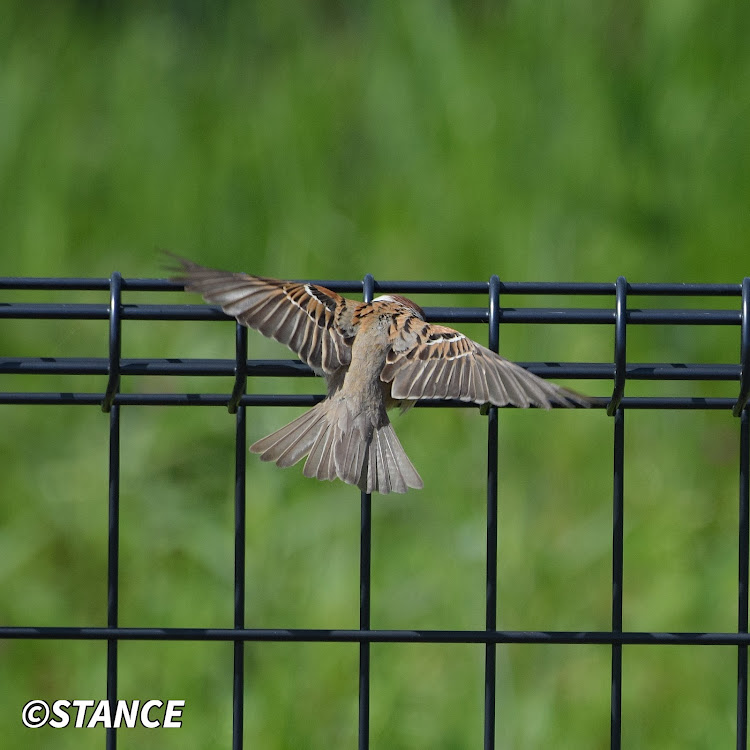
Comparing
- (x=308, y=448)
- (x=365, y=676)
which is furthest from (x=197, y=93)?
(x=365, y=676)

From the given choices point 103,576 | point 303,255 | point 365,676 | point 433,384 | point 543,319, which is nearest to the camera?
point 543,319

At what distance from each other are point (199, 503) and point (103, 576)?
0.36 m

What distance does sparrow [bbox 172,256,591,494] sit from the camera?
182 centimetres

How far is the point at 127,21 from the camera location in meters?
5.50

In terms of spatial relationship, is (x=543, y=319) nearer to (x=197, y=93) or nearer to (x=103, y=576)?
(x=103, y=576)

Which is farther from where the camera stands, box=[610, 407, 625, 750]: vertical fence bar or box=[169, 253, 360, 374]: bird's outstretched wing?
box=[169, 253, 360, 374]: bird's outstretched wing

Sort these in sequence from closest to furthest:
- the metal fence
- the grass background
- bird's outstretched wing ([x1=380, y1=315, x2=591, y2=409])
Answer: the metal fence < bird's outstretched wing ([x1=380, y1=315, x2=591, y2=409]) < the grass background

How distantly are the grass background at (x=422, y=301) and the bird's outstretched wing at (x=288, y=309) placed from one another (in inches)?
46.1

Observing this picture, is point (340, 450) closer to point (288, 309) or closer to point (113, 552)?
point (288, 309)

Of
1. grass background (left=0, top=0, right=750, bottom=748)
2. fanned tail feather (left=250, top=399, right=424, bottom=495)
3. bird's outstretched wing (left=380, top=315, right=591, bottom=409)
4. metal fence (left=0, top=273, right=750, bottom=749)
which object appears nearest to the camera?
metal fence (left=0, top=273, right=750, bottom=749)

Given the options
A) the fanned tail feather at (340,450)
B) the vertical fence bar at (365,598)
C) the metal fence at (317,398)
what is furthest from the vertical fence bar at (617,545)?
the fanned tail feather at (340,450)

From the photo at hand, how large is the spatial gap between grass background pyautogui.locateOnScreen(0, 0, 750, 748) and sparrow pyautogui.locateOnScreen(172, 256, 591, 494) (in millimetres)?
973

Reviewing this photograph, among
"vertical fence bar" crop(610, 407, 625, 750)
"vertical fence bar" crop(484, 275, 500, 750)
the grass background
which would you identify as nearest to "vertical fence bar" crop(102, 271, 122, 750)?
"vertical fence bar" crop(484, 275, 500, 750)

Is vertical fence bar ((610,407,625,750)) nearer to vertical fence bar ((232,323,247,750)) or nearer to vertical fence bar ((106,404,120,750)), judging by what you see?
vertical fence bar ((232,323,247,750))
